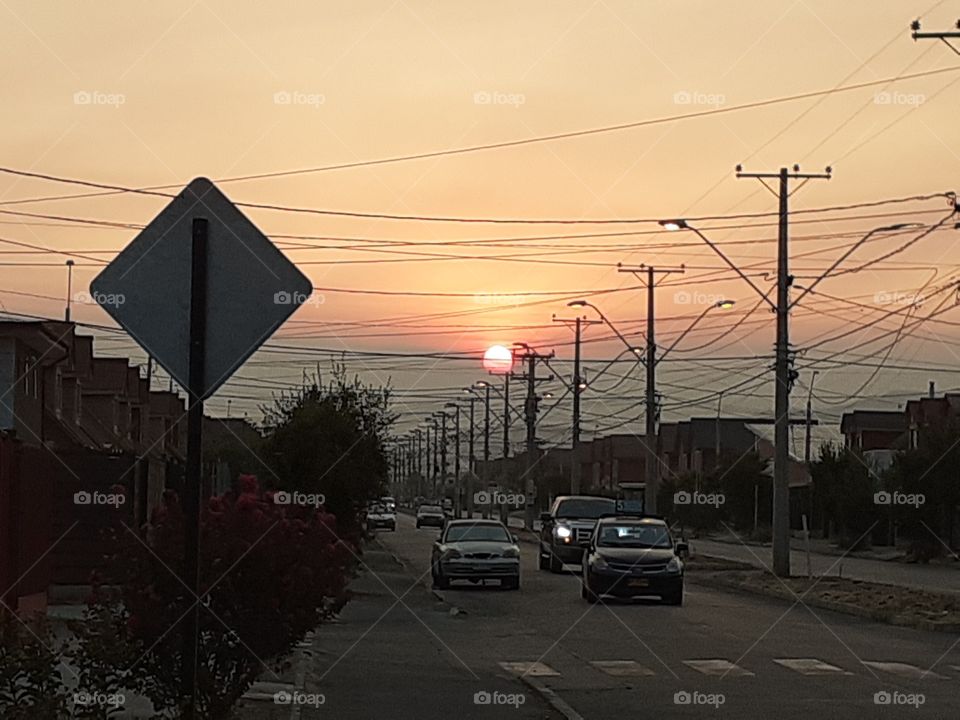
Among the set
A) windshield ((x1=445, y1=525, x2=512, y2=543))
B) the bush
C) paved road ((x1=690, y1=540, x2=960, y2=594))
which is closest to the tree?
windshield ((x1=445, y1=525, x2=512, y2=543))

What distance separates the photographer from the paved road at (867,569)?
1665 inches

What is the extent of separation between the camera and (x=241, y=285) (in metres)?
8.06

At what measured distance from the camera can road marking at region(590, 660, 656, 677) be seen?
1847 cm

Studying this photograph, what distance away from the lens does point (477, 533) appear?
126 ft

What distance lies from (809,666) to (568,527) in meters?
26.2

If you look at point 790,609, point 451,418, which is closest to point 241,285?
A: point 790,609

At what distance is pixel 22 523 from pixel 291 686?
417cm

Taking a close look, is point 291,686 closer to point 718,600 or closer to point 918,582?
point 718,600

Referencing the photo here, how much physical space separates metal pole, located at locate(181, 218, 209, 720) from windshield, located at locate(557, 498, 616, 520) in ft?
128

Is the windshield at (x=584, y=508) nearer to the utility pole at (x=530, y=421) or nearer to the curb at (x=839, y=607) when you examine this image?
the curb at (x=839, y=607)
